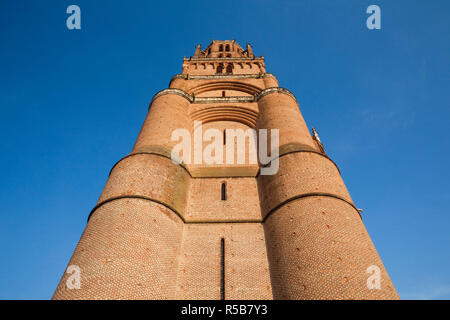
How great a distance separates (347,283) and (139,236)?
4.04 metres

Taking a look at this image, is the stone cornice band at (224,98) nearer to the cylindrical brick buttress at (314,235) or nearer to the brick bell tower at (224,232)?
the brick bell tower at (224,232)

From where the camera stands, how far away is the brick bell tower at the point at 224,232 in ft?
18.6

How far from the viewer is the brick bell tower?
568 cm

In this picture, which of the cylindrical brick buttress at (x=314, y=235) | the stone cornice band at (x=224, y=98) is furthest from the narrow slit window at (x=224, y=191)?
the stone cornice band at (x=224, y=98)

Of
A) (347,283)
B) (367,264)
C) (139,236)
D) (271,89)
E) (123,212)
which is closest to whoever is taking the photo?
(347,283)

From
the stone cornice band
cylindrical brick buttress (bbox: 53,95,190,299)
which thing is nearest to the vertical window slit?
cylindrical brick buttress (bbox: 53,95,190,299)

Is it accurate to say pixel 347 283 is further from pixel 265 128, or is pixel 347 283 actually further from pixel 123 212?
pixel 265 128

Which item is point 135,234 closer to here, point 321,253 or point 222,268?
point 222,268

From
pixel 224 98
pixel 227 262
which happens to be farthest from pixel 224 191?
pixel 224 98

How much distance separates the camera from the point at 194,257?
278 inches

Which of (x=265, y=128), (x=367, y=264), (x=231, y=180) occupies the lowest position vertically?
(x=367, y=264)

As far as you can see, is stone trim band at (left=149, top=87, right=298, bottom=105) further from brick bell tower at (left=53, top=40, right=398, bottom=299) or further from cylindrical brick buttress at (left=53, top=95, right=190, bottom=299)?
cylindrical brick buttress at (left=53, top=95, right=190, bottom=299)

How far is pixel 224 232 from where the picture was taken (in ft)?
25.1

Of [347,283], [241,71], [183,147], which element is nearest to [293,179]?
[347,283]
